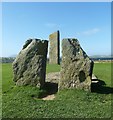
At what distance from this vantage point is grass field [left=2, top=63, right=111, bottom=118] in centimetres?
1062

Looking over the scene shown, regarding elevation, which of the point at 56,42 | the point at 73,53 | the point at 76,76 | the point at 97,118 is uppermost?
the point at 56,42

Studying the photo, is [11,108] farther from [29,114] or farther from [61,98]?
[61,98]

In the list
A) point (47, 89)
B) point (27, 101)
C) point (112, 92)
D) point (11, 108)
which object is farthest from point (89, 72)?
point (11, 108)

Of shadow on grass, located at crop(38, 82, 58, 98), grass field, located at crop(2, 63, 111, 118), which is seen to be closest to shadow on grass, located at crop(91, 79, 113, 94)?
grass field, located at crop(2, 63, 111, 118)

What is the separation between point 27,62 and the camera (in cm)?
1538

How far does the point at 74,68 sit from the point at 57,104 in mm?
3091

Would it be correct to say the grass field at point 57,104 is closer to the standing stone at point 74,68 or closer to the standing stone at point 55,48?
the standing stone at point 74,68

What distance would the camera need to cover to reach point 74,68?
575 inches

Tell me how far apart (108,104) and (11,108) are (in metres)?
4.16

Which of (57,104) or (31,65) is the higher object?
(31,65)

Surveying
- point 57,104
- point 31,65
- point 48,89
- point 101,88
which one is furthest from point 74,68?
point 57,104

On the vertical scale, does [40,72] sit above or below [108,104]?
above

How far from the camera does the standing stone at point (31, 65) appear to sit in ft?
49.9

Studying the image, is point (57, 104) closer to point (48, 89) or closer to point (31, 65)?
point (48, 89)
